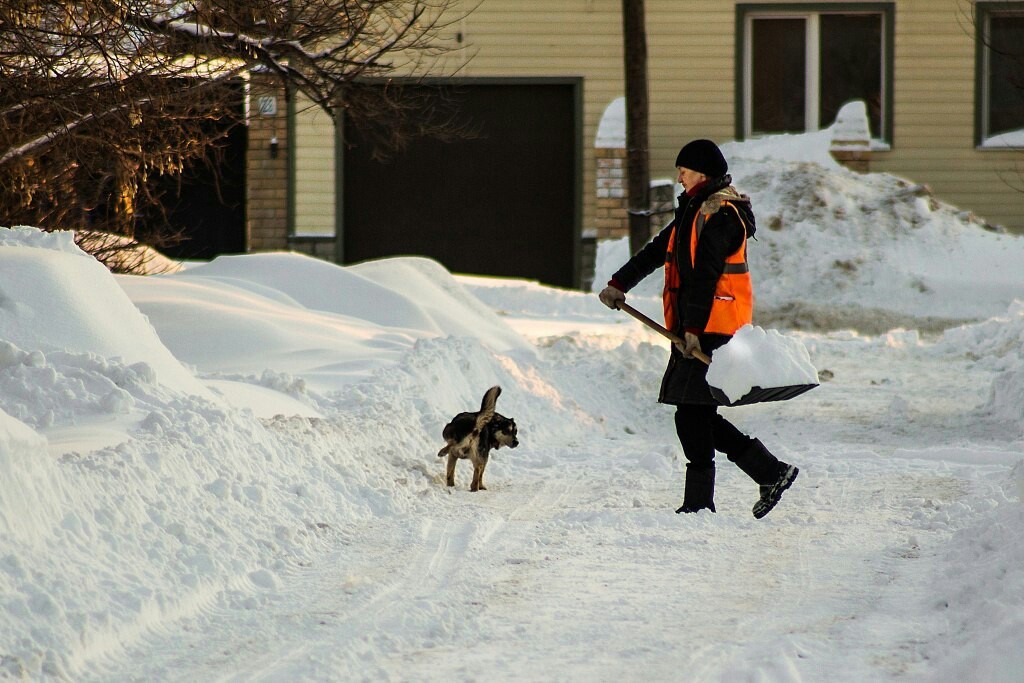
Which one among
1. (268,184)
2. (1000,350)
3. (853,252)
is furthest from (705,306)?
(268,184)

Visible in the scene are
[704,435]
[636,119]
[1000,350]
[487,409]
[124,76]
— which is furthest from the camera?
[636,119]

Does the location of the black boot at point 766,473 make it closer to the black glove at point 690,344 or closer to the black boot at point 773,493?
the black boot at point 773,493

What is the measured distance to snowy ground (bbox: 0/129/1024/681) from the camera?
405cm

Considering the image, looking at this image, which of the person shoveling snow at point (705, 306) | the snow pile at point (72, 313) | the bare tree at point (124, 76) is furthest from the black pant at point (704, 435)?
the bare tree at point (124, 76)

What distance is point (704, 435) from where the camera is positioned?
6102 mm

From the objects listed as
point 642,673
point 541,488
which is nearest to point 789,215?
→ point 541,488

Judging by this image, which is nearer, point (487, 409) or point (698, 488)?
point (698, 488)

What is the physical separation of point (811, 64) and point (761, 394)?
1636 cm

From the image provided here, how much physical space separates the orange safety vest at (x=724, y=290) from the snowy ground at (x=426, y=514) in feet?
2.95

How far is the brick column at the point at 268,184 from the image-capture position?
20828 mm

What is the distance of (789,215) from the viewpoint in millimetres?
19547

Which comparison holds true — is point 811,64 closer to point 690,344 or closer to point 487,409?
point 487,409

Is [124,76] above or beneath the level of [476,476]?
above

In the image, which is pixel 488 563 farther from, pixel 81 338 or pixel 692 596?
pixel 81 338
